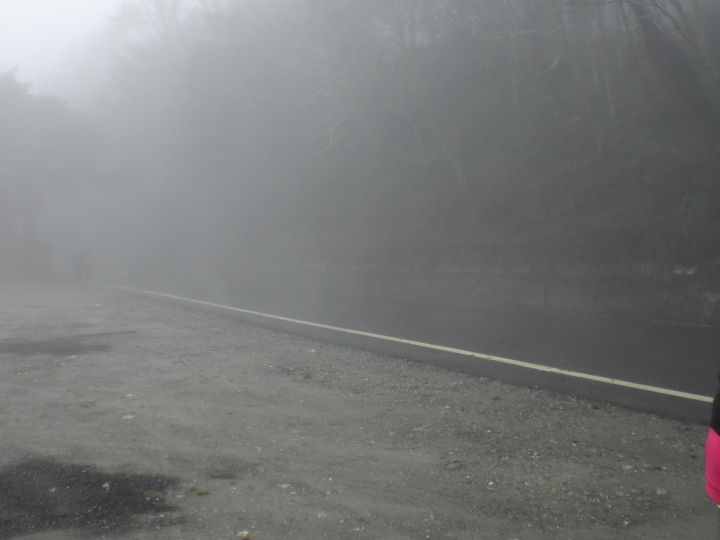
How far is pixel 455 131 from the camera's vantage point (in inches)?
962

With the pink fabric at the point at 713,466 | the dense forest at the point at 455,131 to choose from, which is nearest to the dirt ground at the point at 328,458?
the pink fabric at the point at 713,466

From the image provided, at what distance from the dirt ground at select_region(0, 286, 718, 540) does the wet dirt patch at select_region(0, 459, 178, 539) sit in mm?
14

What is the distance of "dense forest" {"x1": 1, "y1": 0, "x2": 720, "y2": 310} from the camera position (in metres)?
15.0

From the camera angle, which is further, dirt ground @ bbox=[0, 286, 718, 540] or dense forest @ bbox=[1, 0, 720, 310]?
dense forest @ bbox=[1, 0, 720, 310]

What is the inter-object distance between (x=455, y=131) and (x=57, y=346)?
19.0m

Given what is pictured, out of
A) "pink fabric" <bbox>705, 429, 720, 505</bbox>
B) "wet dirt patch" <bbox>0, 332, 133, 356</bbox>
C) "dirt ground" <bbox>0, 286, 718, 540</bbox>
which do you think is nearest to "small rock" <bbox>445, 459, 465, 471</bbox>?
"dirt ground" <bbox>0, 286, 718, 540</bbox>

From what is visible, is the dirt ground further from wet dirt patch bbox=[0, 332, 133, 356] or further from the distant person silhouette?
the distant person silhouette

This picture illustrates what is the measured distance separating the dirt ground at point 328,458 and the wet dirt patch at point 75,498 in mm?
14

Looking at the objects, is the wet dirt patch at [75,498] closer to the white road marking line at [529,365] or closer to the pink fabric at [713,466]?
the pink fabric at [713,466]

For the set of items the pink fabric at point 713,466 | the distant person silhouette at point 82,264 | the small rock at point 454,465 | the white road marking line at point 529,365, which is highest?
the pink fabric at point 713,466

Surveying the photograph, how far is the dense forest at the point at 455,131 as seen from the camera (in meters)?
15.0

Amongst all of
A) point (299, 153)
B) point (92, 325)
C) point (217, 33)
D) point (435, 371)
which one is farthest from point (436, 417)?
point (217, 33)

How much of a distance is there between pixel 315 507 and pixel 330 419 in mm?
1761

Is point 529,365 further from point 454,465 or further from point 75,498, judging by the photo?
point 75,498
